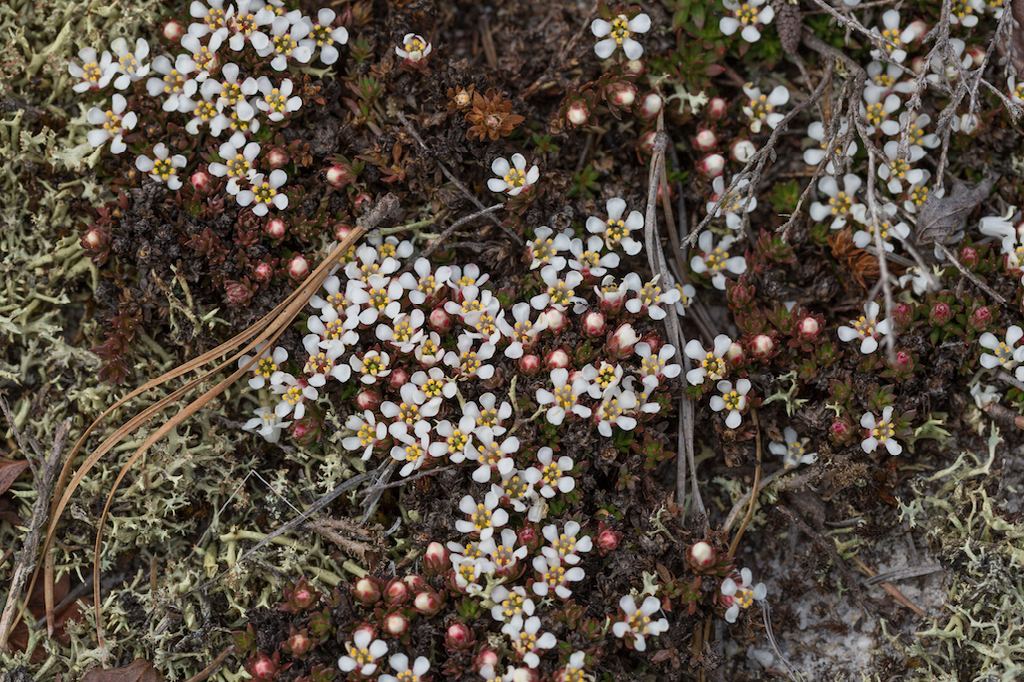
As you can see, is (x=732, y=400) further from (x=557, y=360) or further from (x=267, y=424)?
(x=267, y=424)

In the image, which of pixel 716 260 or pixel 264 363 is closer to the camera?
pixel 264 363

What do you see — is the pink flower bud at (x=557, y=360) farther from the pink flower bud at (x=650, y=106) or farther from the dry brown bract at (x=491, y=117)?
the pink flower bud at (x=650, y=106)

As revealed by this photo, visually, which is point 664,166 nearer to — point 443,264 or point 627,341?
point 627,341

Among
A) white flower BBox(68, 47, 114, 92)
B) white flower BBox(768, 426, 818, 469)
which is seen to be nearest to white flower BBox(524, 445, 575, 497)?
white flower BBox(768, 426, 818, 469)

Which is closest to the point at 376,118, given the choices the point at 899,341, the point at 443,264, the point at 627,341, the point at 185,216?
the point at 443,264

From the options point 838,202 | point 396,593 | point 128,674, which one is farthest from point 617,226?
point 128,674

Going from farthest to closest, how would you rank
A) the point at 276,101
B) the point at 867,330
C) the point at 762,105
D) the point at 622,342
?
the point at 762,105 → the point at 276,101 → the point at 867,330 → the point at 622,342

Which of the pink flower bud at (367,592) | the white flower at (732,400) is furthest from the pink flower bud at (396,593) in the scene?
the white flower at (732,400)

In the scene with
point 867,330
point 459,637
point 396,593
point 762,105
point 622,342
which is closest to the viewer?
point 459,637
